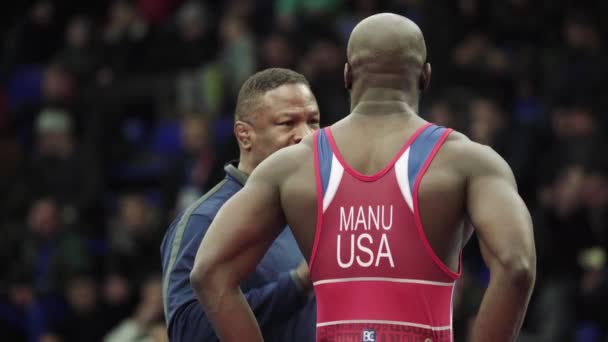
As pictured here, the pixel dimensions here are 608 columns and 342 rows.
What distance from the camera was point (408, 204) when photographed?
11.9 ft

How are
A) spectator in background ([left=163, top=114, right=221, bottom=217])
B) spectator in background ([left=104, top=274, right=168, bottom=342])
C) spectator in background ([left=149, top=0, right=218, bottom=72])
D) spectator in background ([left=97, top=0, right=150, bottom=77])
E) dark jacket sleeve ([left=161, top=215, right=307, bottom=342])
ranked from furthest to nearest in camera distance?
spectator in background ([left=97, top=0, right=150, bottom=77]) < spectator in background ([left=149, top=0, right=218, bottom=72]) < spectator in background ([left=163, top=114, right=221, bottom=217]) < spectator in background ([left=104, top=274, right=168, bottom=342]) < dark jacket sleeve ([left=161, top=215, right=307, bottom=342])

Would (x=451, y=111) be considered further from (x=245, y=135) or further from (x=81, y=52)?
(x=81, y=52)

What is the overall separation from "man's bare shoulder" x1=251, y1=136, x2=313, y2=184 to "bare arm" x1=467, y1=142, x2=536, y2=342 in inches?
20.5

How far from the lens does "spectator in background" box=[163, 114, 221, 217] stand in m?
10.6

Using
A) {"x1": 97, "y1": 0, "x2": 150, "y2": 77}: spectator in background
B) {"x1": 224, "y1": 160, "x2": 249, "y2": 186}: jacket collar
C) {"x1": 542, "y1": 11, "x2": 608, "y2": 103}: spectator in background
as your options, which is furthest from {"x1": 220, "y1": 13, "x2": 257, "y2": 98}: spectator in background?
{"x1": 224, "y1": 160, "x2": 249, "y2": 186}: jacket collar

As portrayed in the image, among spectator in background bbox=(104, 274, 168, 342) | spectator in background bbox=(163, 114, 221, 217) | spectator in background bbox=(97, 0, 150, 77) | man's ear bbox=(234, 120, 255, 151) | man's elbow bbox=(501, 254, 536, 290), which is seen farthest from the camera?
spectator in background bbox=(97, 0, 150, 77)

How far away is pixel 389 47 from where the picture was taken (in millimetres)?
3758

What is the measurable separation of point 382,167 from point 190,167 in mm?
7459

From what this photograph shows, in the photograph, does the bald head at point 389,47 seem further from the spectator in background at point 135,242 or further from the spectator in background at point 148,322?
the spectator in background at point 135,242

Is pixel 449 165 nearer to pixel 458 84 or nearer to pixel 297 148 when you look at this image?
pixel 297 148

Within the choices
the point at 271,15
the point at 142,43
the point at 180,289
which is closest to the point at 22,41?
the point at 142,43

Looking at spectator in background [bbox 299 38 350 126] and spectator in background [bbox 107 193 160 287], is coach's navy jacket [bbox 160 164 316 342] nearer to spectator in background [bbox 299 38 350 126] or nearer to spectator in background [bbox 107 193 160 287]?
spectator in background [bbox 299 38 350 126]

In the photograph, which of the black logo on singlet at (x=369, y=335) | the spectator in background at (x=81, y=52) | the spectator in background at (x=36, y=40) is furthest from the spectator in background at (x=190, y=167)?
the black logo on singlet at (x=369, y=335)

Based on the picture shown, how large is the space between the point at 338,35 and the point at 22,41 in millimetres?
4359
